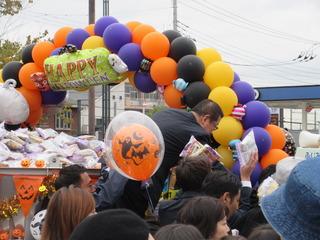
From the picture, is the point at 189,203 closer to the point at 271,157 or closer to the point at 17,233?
the point at 17,233

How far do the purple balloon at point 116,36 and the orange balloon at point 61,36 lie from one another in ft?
3.36

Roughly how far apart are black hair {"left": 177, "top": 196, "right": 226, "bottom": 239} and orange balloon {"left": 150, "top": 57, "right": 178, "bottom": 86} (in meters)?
4.46

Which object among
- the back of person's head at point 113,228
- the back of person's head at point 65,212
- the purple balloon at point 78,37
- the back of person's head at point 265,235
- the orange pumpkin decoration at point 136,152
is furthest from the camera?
the purple balloon at point 78,37

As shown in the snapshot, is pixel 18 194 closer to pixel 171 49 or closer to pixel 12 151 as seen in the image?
pixel 12 151

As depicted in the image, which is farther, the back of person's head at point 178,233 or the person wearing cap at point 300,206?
the back of person's head at point 178,233

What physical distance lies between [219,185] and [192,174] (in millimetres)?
201

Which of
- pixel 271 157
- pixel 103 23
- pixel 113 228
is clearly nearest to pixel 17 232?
pixel 271 157

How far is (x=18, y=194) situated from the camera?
600 centimetres

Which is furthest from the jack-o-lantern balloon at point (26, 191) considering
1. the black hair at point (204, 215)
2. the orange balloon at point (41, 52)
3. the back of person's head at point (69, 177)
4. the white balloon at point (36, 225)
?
the black hair at point (204, 215)

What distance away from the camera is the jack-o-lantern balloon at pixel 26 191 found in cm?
593

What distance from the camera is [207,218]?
2.99 meters

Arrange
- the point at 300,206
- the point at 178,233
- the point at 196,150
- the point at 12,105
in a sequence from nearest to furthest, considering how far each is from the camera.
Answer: the point at 300,206 < the point at 178,233 < the point at 196,150 < the point at 12,105

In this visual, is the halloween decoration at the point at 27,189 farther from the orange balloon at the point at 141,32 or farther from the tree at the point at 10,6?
the tree at the point at 10,6

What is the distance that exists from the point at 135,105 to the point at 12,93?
213 feet
